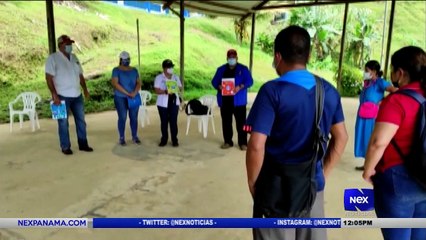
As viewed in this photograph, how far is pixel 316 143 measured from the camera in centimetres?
157

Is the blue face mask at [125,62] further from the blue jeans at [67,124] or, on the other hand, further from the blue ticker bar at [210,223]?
the blue ticker bar at [210,223]

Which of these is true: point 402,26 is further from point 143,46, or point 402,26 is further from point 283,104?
point 283,104

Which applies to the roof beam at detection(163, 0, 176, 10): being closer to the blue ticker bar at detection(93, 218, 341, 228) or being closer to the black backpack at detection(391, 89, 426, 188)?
the black backpack at detection(391, 89, 426, 188)

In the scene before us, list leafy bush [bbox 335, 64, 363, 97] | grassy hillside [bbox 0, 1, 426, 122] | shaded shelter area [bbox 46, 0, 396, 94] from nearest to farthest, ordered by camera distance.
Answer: shaded shelter area [bbox 46, 0, 396, 94] < grassy hillside [bbox 0, 1, 426, 122] < leafy bush [bbox 335, 64, 363, 97]

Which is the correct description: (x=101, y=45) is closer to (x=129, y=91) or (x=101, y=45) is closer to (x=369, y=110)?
(x=129, y=91)

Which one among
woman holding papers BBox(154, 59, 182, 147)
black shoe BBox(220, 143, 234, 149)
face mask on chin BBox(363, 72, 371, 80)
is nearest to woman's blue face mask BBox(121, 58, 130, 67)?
woman holding papers BBox(154, 59, 182, 147)

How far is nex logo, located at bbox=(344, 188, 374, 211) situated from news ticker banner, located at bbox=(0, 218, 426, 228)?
0.55 feet

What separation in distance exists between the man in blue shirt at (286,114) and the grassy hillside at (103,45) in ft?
22.9

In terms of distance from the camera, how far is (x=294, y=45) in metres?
1.50

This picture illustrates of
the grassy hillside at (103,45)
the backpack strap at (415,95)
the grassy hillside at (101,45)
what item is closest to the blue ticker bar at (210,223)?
the backpack strap at (415,95)

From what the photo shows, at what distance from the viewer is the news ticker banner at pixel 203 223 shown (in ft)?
4.80

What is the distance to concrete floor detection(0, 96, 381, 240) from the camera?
2.74 meters

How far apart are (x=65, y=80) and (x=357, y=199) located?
12.8 feet

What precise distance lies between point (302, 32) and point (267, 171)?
590 mm
